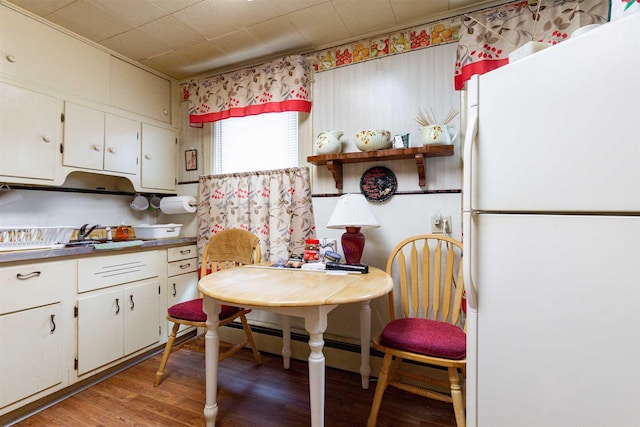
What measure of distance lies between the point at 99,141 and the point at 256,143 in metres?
1.19

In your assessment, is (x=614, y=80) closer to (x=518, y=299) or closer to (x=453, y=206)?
(x=518, y=299)

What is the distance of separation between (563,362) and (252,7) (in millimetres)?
2293

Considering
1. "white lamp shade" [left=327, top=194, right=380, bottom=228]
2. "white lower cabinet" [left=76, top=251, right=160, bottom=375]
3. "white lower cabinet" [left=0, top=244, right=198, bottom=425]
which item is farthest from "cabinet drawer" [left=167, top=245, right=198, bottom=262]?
"white lamp shade" [left=327, top=194, right=380, bottom=228]

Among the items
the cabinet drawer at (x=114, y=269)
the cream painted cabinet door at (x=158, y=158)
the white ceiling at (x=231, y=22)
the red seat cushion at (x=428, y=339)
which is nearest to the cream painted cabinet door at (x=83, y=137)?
the cream painted cabinet door at (x=158, y=158)

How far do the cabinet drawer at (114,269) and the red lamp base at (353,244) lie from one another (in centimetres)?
161

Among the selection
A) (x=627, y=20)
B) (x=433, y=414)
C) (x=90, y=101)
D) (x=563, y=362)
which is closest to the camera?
(x=627, y=20)

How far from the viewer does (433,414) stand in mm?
1673

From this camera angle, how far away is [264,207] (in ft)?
8.14

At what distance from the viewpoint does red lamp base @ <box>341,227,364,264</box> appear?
Answer: 1867 millimetres

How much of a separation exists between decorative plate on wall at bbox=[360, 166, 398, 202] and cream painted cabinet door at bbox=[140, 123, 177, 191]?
6.26 ft

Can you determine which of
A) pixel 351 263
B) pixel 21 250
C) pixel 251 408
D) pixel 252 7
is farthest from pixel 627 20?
pixel 21 250

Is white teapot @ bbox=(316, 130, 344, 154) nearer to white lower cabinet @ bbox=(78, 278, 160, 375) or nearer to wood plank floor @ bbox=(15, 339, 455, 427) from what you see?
wood plank floor @ bbox=(15, 339, 455, 427)

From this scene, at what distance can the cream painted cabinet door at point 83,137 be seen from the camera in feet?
6.83

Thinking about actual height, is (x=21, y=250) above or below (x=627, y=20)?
below
